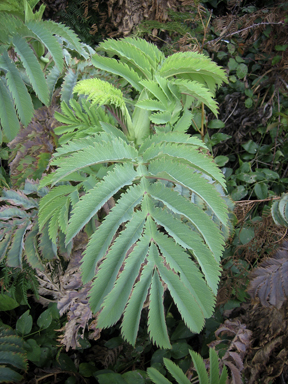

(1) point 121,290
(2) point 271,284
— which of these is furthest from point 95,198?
(2) point 271,284

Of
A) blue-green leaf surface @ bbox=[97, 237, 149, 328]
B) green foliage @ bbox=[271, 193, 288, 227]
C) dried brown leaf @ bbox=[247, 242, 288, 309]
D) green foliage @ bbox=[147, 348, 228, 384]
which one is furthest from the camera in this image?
green foliage @ bbox=[271, 193, 288, 227]

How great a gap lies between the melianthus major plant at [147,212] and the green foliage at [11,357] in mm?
538

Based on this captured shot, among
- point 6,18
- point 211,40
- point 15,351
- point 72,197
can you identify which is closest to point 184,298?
point 72,197

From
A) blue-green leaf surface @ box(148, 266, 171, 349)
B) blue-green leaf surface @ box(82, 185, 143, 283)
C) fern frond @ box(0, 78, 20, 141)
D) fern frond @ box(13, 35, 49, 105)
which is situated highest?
fern frond @ box(13, 35, 49, 105)

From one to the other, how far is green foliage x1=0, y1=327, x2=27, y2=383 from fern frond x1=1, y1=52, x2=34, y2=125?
80cm

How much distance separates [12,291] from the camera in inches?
38.2

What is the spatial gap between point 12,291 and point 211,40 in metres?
1.71

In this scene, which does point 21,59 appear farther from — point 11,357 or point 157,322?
point 11,357

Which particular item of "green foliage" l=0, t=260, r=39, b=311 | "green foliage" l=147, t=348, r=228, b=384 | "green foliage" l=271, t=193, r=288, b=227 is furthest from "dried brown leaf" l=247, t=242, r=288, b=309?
"green foliage" l=0, t=260, r=39, b=311

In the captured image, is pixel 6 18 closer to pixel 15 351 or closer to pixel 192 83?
pixel 192 83

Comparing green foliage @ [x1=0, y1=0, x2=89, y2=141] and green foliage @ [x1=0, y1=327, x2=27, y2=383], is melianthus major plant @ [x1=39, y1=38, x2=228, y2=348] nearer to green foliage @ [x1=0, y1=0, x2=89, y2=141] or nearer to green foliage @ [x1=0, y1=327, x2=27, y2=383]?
green foliage @ [x1=0, y1=0, x2=89, y2=141]

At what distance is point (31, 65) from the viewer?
727 millimetres

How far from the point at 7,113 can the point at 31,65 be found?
0.53 ft

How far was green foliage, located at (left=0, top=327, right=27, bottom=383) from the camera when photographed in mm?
877
